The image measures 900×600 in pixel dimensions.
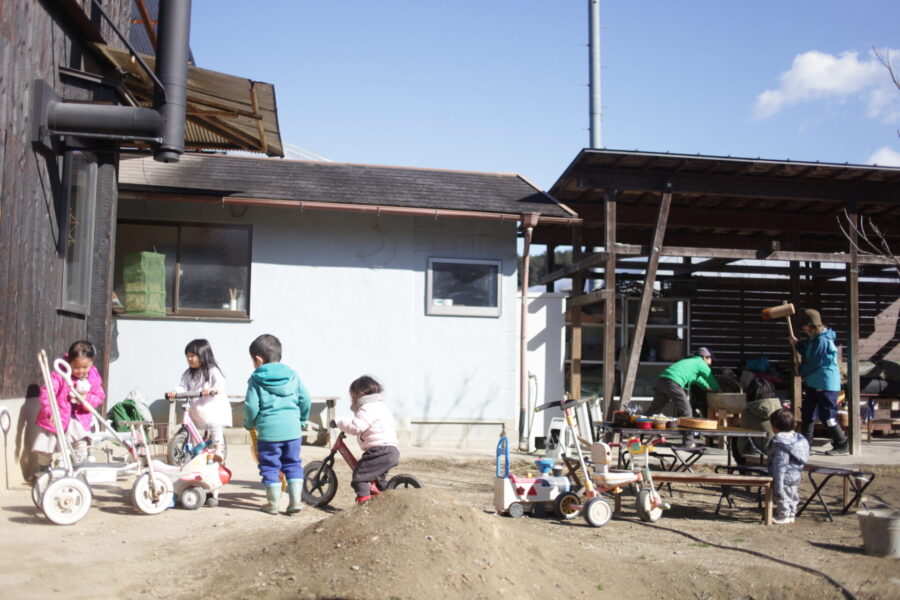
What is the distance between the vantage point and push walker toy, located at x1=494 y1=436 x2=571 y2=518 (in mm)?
8086

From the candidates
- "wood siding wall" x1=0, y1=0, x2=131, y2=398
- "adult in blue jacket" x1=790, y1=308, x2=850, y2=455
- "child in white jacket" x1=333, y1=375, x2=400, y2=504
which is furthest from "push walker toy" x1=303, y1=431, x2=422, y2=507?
"adult in blue jacket" x1=790, y1=308, x2=850, y2=455

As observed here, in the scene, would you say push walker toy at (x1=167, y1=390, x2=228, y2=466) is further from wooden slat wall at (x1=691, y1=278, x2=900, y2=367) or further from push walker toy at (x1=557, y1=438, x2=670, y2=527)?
wooden slat wall at (x1=691, y1=278, x2=900, y2=367)

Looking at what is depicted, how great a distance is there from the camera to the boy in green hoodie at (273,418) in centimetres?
714

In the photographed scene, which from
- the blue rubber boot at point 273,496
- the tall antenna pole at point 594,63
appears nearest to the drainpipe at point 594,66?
the tall antenna pole at point 594,63

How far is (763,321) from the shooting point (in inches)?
→ 707

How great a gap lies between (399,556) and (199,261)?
8.31m

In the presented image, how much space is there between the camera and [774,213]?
15641 mm

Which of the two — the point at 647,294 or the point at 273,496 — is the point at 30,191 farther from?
the point at 647,294

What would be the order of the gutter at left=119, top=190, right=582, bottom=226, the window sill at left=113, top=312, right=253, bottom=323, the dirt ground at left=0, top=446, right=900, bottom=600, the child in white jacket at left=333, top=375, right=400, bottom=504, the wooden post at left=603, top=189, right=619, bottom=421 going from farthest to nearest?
the wooden post at left=603, top=189, right=619, bottom=421 < the window sill at left=113, top=312, right=253, bottom=323 < the gutter at left=119, top=190, right=582, bottom=226 < the child in white jacket at left=333, top=375, right=400, bottom=504 < the dirt ground at left=0, top=446, right=900, bottom=600

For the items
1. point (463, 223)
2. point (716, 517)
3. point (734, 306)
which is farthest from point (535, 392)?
point (734, 306)

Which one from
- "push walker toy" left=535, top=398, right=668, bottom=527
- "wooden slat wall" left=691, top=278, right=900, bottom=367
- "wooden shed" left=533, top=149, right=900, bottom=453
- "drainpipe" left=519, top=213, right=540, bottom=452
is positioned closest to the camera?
"push walker toy" left=535, top=398, right=668, bottom=527

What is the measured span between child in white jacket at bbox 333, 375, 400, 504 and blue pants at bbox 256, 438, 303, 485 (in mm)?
504

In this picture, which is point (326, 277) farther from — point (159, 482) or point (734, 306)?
point (734, 306)

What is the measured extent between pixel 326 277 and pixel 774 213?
823cm
